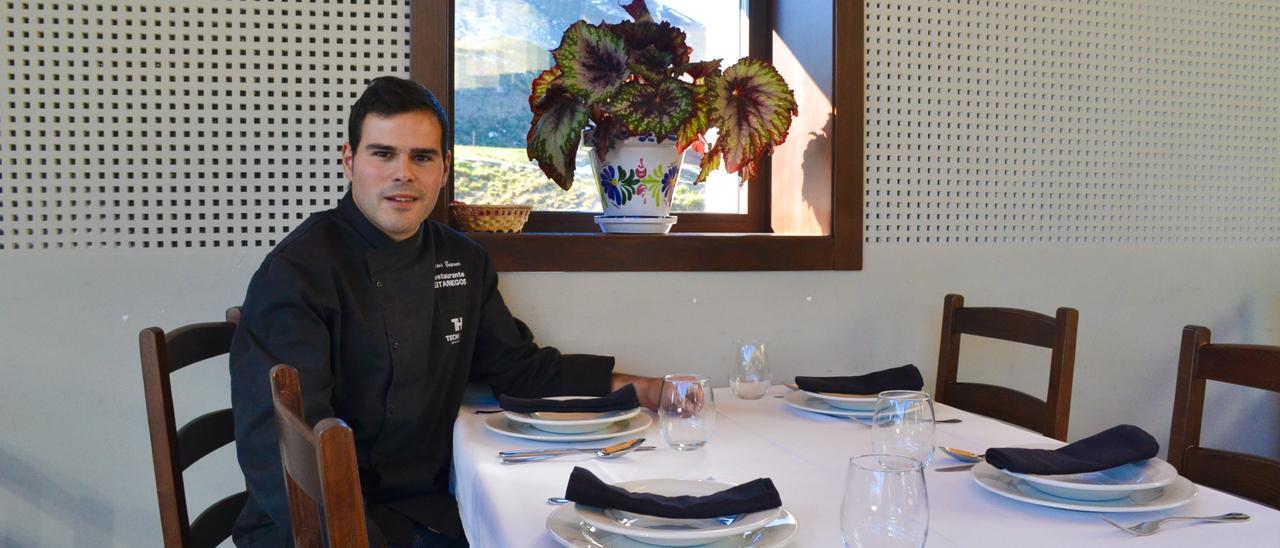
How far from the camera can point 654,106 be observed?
2018 millimetres

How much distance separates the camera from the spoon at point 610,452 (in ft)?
4.35

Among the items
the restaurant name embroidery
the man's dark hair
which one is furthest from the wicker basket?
the man's dark hair

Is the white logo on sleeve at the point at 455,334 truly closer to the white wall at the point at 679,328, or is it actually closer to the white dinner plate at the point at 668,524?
the white wall at the point at 679,328

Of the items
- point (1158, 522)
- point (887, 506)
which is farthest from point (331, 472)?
point (1158, 522)

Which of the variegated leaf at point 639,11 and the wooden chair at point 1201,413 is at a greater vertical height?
the variegated leaf at point 639,11

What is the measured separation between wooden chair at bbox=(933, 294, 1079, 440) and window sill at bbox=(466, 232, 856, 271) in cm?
32

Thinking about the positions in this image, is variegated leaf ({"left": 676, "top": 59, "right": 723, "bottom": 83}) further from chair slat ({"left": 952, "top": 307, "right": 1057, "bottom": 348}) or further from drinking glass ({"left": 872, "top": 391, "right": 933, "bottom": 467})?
drinking glass ({"left": 872, "top": 391, "right": 933, "bottom": 467})

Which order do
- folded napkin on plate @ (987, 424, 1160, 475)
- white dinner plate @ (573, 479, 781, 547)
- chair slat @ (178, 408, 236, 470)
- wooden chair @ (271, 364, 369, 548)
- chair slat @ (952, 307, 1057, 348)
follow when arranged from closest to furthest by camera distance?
wooden chair @ (271, 364, 369, 548) < white dinner plate @ (573, 479, 781, 547) < folded napkin on plate @ (987, 424, 1160, 475) < chair slat @ (178, 408, 236, 470) < chair slat @ (952, 307, 1057, 348)

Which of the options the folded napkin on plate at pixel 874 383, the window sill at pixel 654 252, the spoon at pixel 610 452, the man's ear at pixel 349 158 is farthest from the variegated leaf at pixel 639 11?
the spoon at pixel 610 452

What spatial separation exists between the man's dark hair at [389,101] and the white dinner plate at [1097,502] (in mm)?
1081

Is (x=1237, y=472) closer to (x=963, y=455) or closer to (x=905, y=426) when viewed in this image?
(x=963, y=455)

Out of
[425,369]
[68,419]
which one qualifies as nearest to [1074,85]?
[425,369]

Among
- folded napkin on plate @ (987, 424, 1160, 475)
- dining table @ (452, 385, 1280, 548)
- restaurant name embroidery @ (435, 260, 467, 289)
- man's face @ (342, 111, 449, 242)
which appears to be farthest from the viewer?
restaurant name embroidery @ (435, 260, 467, 289)

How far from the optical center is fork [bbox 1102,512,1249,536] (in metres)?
1.04
